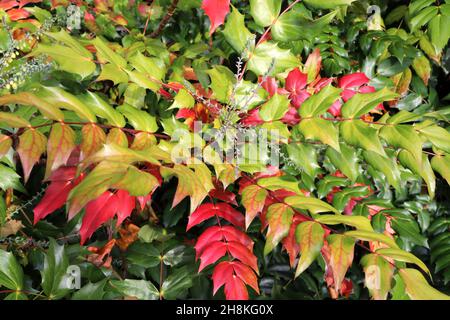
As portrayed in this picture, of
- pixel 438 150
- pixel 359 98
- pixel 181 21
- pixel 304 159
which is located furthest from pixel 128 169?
pixel 181 21

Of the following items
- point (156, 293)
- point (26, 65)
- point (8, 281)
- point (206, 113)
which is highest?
point (26, 65)

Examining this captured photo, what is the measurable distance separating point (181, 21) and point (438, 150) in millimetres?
1140

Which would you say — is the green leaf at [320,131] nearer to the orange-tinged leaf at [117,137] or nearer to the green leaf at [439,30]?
the orange-tinged leaf at [117,137]

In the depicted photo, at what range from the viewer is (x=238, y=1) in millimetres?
2057

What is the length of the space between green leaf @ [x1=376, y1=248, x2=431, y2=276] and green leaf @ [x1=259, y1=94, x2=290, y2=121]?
466 mm

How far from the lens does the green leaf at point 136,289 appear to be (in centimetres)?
140

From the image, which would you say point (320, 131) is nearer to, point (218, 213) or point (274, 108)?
point (274, 108)

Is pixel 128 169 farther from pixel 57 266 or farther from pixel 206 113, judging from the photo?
pixel 206 113

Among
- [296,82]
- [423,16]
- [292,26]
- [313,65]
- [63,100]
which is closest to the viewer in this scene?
[63,100]

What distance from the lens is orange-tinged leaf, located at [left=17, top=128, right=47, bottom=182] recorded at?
1.09 m

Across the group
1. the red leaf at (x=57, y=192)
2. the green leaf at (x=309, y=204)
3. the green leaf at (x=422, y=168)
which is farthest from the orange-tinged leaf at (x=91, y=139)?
the green leaf at (x=422, y=168)

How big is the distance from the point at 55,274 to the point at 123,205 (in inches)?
11.7

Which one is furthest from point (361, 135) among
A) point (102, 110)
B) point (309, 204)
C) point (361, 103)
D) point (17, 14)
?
point (17, 14)

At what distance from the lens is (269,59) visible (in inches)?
58.6
